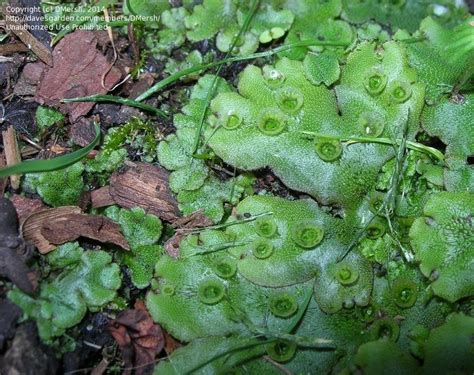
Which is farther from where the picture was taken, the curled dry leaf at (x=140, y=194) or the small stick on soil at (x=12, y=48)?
the small stick on soil at (x=12, y=48)

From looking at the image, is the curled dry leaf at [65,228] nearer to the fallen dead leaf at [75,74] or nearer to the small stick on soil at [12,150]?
the small stick on soil at [12,150]

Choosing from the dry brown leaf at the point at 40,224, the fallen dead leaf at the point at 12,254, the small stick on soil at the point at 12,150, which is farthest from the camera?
the small stick on soil at the point at 12,150

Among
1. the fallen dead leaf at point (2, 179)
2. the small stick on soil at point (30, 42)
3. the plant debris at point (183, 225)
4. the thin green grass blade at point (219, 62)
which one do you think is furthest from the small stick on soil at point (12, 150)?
the plant debris at point (183, 225)

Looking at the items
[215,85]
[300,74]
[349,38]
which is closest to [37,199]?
[215,85]

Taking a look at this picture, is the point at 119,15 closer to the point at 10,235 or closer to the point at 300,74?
the point at 300,74

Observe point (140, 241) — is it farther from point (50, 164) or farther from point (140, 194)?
point (50, 164)

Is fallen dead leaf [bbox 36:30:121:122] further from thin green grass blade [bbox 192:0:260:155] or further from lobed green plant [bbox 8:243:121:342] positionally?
lobed green plant [bbox 8:243:121:342]

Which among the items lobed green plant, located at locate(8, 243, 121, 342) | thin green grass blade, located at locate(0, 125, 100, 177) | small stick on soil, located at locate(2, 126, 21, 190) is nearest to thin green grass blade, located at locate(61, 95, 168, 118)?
thin green grass blade, located at locate(0, 125, 100, 177)

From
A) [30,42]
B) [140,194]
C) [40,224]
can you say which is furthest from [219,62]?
[40,224]
